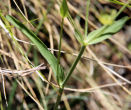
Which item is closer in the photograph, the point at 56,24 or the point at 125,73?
the point at 56,24

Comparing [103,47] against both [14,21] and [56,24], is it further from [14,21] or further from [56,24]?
[14,21]

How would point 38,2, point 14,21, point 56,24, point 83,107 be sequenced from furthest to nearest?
point 83,107
point 56,24
point 38,2
point 14,21

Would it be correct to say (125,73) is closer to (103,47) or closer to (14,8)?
(103,47)

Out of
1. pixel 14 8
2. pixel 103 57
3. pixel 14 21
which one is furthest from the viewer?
pixel 103 57

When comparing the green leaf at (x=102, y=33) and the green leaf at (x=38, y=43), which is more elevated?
the green leaf at (x=38, y=43)

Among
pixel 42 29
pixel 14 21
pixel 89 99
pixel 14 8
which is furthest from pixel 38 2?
pixel 89 99

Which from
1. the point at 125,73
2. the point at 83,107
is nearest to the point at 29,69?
the point at 83,107

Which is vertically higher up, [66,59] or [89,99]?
[66,59]

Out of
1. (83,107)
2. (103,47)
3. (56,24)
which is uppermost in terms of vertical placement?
(56,24)

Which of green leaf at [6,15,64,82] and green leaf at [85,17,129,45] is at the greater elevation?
green leaf at [6,15,64,82]
